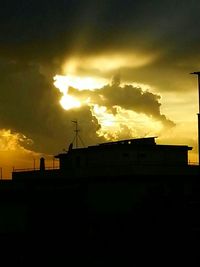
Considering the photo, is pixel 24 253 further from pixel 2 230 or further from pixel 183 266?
pixel 183 266

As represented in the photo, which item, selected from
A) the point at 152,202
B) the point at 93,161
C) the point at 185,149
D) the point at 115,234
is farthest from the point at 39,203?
the point at 185,149

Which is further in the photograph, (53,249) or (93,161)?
(93,161)

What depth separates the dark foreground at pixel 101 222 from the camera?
1430 inches

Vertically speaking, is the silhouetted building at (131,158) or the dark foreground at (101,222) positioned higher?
the silhouetted building at (131,158)

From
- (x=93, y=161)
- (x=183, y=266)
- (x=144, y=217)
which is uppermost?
(x=93, y=161)

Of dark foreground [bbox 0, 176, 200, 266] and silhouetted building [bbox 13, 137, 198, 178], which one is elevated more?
silhouetted building [bbox 13, 137, 198, 178]

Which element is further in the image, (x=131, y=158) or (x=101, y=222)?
(x=131, y=158)

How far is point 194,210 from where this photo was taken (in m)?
39.1

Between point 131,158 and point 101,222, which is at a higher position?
point 131,158

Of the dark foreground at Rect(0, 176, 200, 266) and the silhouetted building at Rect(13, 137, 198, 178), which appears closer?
the dark foreground at Rect(0, 176, 200, 266)

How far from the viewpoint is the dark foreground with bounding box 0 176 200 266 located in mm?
36312

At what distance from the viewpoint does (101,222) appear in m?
44.2

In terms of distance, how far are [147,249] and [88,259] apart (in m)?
4.35

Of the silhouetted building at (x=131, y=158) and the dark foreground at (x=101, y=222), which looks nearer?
the dark foreground at (x=101, y=222)
